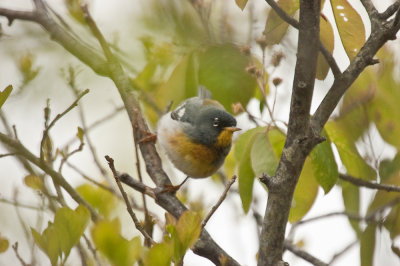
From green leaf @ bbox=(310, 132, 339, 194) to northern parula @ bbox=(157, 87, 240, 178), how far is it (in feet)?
5.36

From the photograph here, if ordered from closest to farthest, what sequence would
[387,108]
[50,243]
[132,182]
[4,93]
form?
[50,243], [4,93], [387,108], [132,182]

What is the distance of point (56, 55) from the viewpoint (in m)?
1.37

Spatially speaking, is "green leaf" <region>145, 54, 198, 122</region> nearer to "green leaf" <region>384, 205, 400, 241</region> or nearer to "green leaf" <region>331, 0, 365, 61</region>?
"green leaf" <region>331, 0, 365, 61</region>

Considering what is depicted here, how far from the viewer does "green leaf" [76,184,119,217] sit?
2.55 metres

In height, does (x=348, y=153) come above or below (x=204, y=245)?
above

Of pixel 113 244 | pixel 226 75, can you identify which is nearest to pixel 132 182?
pixel 226 75

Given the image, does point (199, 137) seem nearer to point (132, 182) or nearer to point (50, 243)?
point (132, 182)

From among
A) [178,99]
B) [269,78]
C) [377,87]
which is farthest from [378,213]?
[178,99]

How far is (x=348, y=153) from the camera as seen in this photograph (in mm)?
2557

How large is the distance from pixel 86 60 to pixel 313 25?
2.39ft

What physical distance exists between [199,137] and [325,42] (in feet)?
6.88

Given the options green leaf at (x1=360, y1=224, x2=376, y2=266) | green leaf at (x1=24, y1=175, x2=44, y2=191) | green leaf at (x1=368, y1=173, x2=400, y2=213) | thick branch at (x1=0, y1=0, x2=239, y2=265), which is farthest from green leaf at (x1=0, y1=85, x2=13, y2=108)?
green leaf at (x1=368, y1=173, x2=400, y2=213)

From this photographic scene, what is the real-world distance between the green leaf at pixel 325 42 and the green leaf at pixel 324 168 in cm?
42

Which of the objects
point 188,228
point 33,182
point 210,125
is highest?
point 210,125
